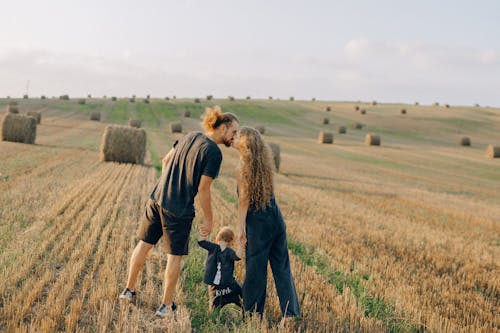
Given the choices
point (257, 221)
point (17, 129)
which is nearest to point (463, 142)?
point (17, 129)

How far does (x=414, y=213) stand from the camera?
1177 centimetres

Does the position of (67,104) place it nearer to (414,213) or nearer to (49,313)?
(414,213)

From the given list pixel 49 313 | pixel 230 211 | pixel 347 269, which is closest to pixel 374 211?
pixel 230 211

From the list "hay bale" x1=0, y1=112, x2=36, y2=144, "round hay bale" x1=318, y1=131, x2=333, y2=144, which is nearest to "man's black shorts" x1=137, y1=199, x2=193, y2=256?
"hay bale" x1=0, y1=112, x2=36, y2=144

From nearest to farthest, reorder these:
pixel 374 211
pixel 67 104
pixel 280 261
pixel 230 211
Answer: pixel 280 261, pixel 230 211, pixel 374 211, pixel 67 104

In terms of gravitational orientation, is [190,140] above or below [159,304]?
above

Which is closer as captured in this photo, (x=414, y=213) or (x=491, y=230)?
(x=491, y=230)

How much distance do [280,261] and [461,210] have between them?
1015cm

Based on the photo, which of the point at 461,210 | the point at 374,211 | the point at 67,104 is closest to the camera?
the point at 374,211

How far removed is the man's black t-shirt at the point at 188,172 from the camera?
13.9 feet

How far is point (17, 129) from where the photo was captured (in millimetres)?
22375

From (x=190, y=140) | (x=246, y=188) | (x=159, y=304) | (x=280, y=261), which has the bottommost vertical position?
(x=159, y=304)

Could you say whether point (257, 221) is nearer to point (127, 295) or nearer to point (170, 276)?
point (170, 276)

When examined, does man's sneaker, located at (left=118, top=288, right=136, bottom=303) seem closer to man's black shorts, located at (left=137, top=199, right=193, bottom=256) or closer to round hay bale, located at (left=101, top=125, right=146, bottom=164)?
man's black shorts, located at (left=137, top=199, right=193, bottom=256)
